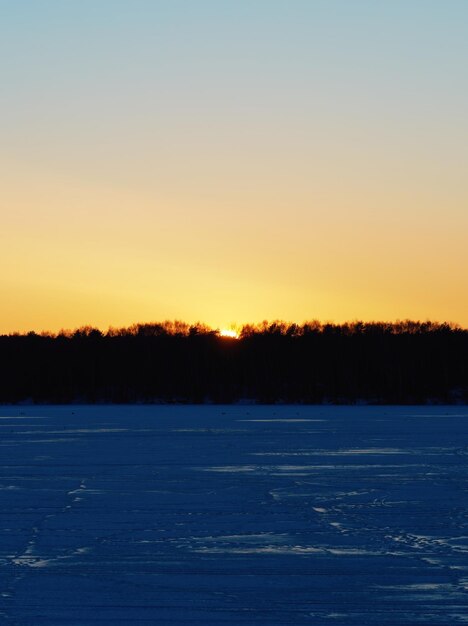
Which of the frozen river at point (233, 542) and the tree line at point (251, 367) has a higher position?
the tree line at point (251, 367)

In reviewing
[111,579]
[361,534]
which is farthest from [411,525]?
[111,579]

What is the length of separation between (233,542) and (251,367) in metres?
110

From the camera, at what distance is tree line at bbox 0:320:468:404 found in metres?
114

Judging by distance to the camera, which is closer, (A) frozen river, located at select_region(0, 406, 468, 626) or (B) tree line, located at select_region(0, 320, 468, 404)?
(A) frozen river, located at select_region(0, 406, 468, 626)

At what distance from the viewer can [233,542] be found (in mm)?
12180

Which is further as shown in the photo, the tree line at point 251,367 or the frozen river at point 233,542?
the tree line at point 251,367

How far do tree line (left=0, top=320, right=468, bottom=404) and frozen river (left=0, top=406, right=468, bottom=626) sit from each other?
3584 inches

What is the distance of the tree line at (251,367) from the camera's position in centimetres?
11450

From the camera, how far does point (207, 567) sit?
10617 mm

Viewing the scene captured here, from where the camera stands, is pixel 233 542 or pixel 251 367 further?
pixel 251 367

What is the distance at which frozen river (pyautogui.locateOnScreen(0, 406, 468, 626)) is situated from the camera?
8.88 metres

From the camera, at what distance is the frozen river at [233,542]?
888 cm

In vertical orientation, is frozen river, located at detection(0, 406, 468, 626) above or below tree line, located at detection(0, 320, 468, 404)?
below

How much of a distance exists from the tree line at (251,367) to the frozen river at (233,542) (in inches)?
3584
